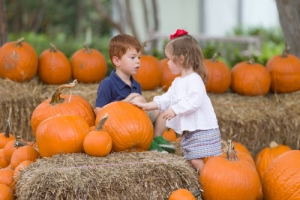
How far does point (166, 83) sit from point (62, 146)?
9.05 feet

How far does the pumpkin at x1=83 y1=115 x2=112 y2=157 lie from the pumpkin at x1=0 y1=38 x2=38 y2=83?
247 centimetres

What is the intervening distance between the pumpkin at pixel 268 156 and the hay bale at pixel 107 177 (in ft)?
5.45

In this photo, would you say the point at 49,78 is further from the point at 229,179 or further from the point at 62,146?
the point at 229,179

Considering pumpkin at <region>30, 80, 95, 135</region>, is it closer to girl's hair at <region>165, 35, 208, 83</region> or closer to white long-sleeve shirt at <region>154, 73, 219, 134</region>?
white long-sleeve shirt at <region>154, 73, 219, 134</region>

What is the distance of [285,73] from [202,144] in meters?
2.36

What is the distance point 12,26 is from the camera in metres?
21.1

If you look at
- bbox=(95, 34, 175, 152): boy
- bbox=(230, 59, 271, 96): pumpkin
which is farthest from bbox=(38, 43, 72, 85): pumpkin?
bbox=(230, 59, 271, 96): pumpkin

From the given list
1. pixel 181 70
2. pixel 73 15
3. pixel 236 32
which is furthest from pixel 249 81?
pixel 73 15

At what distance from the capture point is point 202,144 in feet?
14.9

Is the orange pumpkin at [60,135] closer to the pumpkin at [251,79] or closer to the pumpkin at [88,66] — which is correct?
the pumpkin at [88,66]

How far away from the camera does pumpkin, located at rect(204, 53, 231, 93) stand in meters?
6.49

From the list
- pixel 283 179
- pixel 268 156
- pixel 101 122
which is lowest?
pixel 268 156

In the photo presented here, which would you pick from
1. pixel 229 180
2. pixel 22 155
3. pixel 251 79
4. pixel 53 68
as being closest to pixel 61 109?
pixel 22 155

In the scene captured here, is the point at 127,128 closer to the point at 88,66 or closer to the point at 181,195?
the point at 181,195
